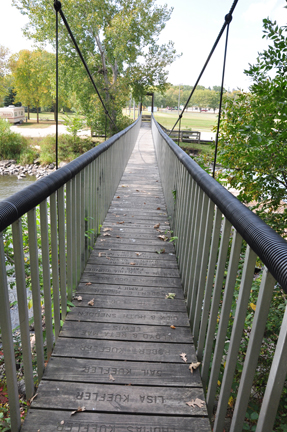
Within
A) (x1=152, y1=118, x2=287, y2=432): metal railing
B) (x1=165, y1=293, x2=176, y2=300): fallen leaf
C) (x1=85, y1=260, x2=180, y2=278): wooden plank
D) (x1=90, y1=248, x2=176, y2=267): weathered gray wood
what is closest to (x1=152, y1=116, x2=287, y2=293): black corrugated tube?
(x1=152, y1=118, x2=287, y2=432): metal railing

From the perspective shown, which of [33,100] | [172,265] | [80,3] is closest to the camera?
[172,265]

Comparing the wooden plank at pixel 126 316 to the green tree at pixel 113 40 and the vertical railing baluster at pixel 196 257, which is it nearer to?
the vertical railing baluster at pixel 196 257

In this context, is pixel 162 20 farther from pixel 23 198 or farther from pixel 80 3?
pixel 23 198

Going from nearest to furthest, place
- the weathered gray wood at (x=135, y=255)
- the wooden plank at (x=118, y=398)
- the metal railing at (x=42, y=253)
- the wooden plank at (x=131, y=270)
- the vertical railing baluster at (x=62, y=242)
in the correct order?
the metal railing at (x=42, y=253)
the wooden plank at (x=118, y=398)
the vertical railing baluster at (x=62, y=242)
the wooden plank at (x=131, y=270)
the weathered gray wood at (x=135, y=255)

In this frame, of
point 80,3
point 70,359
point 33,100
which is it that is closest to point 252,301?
point 70,359

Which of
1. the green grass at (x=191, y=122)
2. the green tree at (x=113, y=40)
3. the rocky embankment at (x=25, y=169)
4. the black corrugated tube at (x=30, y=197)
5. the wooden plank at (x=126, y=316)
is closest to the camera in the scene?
the black corrugated tube at (x=30, y=197)

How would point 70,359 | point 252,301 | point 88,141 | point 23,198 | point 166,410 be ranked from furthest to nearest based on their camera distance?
point 88,141
point 252,301
point 70,359
point 166,410
point 23,198

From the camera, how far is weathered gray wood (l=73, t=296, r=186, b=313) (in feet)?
7.86

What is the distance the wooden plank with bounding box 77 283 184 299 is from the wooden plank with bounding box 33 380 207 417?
0.91 m

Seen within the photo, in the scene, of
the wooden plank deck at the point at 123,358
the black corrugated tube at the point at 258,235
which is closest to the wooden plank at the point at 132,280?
the wooden plank deck at the point at 123,358

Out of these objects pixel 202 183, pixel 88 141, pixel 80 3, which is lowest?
pixel 88 141

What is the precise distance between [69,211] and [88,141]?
892 inches

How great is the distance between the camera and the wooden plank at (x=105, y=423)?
145cm

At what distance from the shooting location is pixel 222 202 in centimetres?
145
